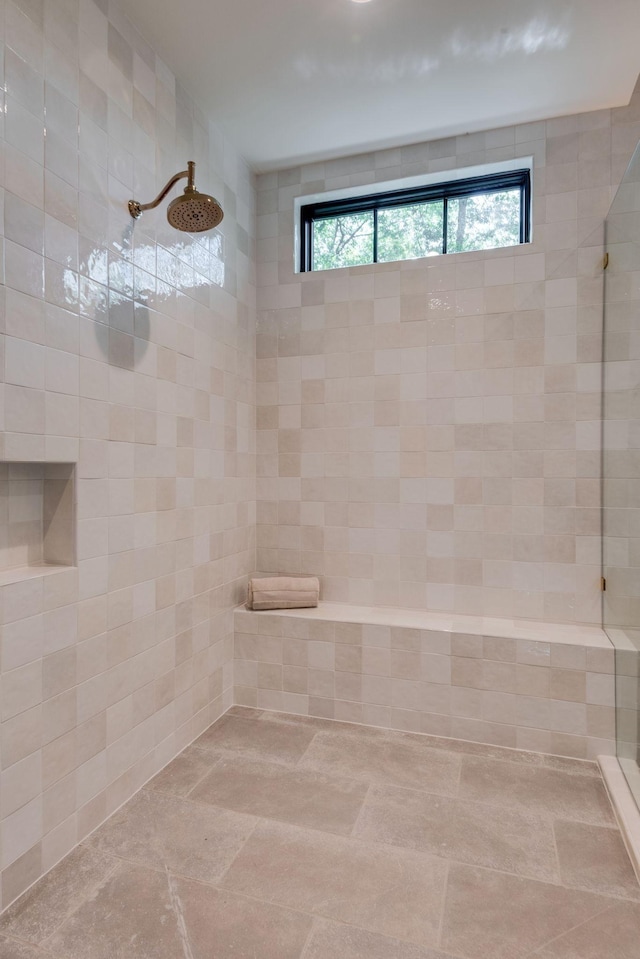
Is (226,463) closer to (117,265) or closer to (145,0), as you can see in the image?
(117,265)

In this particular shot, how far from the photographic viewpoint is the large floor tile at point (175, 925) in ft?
4.30

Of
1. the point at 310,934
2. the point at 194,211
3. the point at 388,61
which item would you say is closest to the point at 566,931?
the point at 310,934

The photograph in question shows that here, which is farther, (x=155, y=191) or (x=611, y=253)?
(x=611, y=253)

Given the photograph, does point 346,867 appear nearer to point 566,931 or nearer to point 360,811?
point 360,811

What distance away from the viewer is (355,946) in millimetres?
1330

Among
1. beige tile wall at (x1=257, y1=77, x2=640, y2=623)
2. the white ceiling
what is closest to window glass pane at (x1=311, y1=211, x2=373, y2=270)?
beige tile wall at (x1=257, y1=77, x2=640, y2=623)

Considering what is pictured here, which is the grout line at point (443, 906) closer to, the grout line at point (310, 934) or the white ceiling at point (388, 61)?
the grout line at point (310, 934)

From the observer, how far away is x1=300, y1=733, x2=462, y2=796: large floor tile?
2062 mm

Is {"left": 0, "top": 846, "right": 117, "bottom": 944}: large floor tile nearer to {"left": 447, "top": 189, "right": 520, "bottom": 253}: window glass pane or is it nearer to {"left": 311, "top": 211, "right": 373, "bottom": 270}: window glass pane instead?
{"left": 311, "top": 211, "right": 373, "bottom": 270}: window glass pane

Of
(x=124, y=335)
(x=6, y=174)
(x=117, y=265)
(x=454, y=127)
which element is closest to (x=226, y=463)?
(x=124, y=335)

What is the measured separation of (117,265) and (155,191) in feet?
1.39

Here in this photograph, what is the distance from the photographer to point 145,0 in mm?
1869

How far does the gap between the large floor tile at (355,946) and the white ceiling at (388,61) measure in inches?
112

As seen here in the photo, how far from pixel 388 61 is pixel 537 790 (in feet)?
9.39
